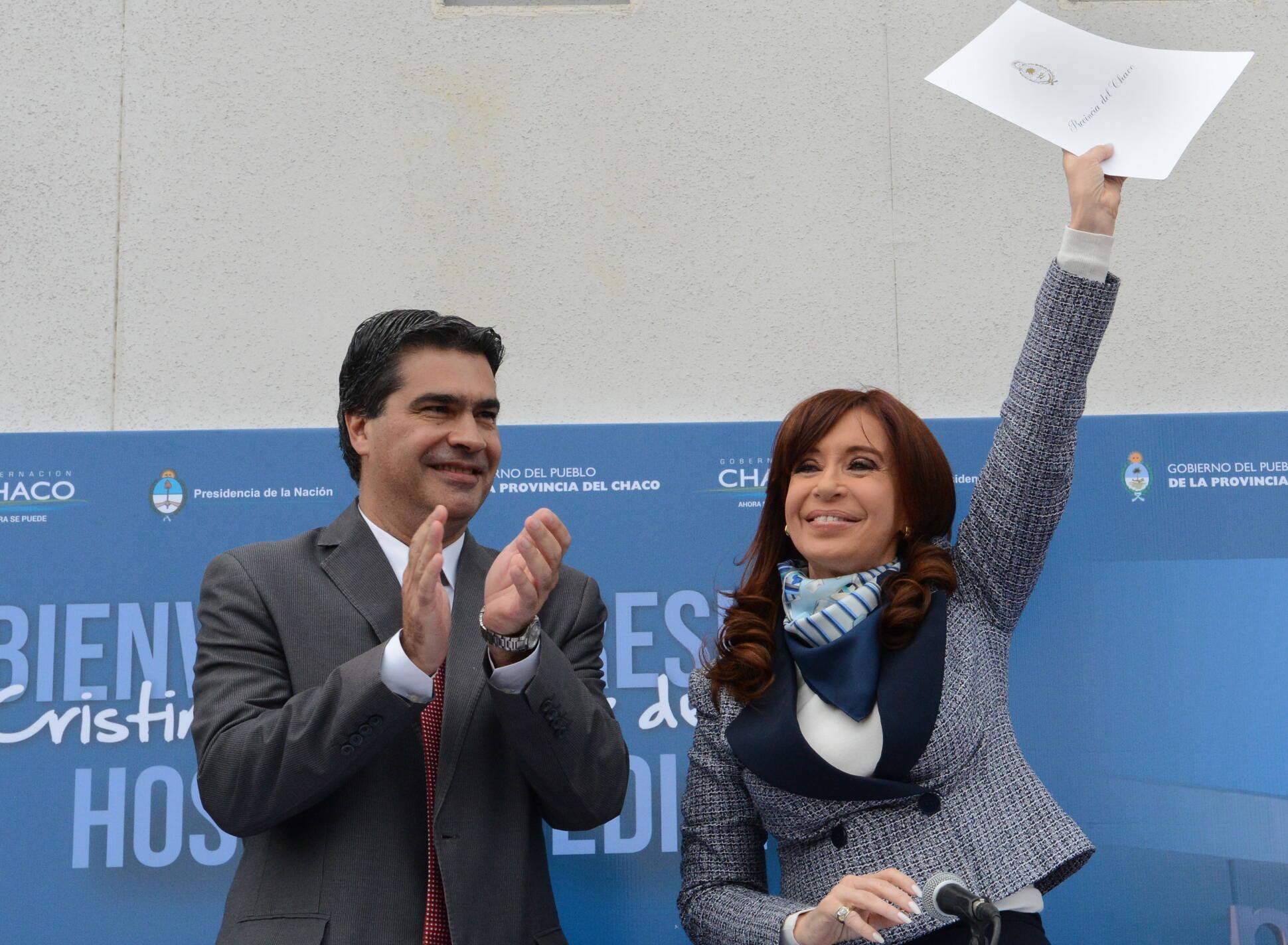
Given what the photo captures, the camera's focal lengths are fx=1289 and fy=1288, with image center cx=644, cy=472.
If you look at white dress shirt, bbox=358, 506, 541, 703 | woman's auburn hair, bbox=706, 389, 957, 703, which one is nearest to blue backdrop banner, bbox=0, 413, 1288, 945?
woman's auburn hair, bbox=706, 389, 957, 703

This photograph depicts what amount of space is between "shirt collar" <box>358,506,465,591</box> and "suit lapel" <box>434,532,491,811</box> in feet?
0.03

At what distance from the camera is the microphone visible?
1484 millimetres

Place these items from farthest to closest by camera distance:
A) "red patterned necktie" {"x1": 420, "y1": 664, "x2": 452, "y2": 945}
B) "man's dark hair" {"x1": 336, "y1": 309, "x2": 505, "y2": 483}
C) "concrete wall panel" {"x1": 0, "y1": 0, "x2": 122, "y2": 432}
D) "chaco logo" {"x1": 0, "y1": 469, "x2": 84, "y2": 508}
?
1. "concrete wall panel" {"x1": 0, "y1": 0, "x2": 122, "y2": 432}
2. "chaco logo" {"x1": 0, "y1": 469, "x2": 84, "y2": 508}
3. "man's dark hair" {"x1": 336, "y1": 309, "x2": 505, "y2": 483}
4. "red patterned necktie" {"x1": 420, "y1": 664, "x2": 452, "y2": 945}

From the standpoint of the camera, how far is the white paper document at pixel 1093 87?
195cm

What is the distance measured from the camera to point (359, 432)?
2.22 meters

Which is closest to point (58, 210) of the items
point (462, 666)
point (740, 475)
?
point (740, 475)

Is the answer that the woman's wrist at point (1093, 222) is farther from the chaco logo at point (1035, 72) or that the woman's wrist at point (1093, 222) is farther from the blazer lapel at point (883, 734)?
the blazer lapel at point (883, 734)

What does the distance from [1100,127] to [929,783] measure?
40.8 inches

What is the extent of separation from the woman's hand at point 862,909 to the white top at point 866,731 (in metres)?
0.09

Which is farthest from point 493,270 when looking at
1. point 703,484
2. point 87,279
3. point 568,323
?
point 87,279

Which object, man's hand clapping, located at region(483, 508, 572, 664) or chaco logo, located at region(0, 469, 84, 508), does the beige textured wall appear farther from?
man's hand clapping, located at region(483, 508, 572, 664)

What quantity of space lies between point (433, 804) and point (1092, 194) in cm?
134

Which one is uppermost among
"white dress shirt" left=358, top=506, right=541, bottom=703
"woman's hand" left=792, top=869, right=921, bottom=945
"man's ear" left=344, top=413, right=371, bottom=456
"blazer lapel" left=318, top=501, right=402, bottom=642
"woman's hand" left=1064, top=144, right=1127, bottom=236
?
"woman's hand" left=1064, top=144, right=1127, bottom=236

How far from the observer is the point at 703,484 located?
11.0ft
